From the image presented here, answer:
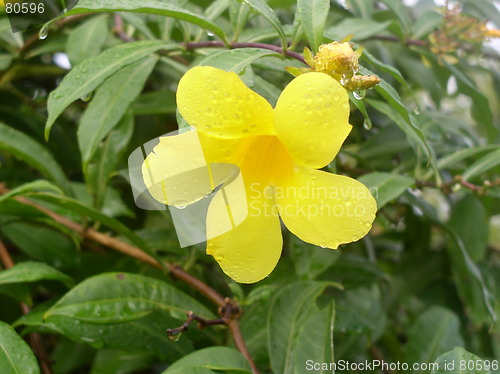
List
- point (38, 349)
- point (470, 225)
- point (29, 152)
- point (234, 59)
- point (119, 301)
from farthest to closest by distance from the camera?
point (470, 225) → point (29, 152) → point (38, 349) → point (119, 301) → point (234, 59)

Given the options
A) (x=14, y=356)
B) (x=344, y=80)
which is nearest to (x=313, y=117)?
(x=344, y=80)

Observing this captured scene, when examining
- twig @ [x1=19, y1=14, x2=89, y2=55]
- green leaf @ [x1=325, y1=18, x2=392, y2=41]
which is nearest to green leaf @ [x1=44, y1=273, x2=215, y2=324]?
green leaf @ [x1=325, y1=18, x2=392, y2=41]

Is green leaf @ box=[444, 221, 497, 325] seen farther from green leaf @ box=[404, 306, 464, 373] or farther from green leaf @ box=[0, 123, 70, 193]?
green leaf @ box=[0, 123, 70, 193]

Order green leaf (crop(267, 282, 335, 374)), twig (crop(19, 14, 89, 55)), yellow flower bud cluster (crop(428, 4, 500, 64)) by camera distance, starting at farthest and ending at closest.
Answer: twig (crop(19, 14, 89, 55))
yellow flower bud cluster (crop(428, 4, 500, 64))
green leaf (crop(267, 282, 335, 374))

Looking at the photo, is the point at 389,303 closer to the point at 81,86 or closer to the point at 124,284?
the point at 124,284

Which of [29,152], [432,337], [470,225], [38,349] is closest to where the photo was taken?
[38,349]

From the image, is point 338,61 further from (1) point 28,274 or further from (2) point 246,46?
(1) point 28,274
